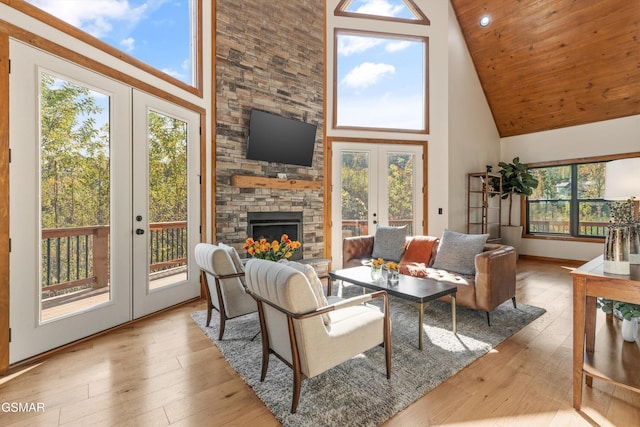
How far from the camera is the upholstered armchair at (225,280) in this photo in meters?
2.66

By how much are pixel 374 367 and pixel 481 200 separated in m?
5.36

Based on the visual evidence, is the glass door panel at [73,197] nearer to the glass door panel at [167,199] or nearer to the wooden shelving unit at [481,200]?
the glass door panel at [167,199]

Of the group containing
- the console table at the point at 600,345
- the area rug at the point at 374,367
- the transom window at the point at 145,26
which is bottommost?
the area rug at the point at 374,367

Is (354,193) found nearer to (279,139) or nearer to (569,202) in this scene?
(279,139)

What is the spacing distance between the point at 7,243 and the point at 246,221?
250 cm

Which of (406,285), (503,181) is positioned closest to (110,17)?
(406,285)

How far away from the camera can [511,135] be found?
7168 mm

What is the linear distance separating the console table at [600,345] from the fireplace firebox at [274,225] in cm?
361

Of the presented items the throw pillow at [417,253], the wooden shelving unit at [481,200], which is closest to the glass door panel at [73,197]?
the throw pillow at [417,253]

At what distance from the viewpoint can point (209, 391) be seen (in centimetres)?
201

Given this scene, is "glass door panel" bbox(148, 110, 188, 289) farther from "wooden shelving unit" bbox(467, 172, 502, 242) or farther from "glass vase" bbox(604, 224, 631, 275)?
"wooden shelving unit" bbox(467, 172, 502, 242)

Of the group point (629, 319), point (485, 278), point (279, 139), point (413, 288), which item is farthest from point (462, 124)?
point (629, 319)

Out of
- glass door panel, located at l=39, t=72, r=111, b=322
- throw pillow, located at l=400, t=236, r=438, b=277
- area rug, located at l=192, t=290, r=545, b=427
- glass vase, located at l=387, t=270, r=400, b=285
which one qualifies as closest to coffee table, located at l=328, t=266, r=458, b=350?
glass vase, located at l=387, t=270, r=400, b=285

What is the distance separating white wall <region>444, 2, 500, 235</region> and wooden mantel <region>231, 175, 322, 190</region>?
2386mm
